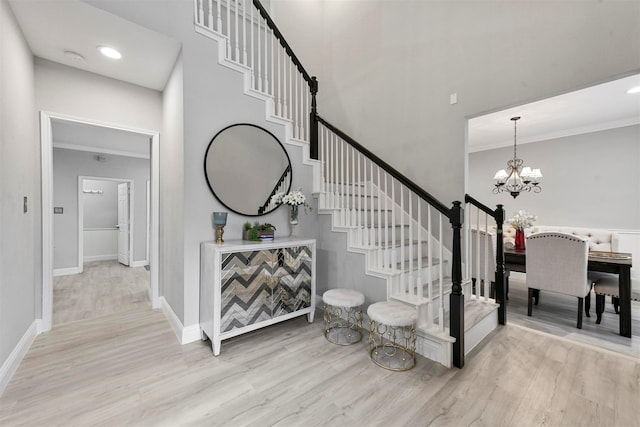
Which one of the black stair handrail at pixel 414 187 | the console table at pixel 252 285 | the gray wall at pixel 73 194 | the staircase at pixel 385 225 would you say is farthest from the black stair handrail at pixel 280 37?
the gray wall at pixel 73 194

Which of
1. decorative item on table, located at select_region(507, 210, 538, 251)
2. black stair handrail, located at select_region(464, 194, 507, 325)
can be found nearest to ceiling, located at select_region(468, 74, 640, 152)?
decorative item on table, located at select_region(507, 210, 538, 251)

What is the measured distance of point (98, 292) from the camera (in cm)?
388

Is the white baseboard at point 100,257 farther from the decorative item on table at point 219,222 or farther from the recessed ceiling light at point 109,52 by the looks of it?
the decorative item on table at point 219,222

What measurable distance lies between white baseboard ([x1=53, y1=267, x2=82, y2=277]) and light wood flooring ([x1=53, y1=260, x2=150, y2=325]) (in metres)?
0.11

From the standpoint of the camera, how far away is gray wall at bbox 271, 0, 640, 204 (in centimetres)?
221

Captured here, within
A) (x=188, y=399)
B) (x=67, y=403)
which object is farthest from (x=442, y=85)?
(x=67, y=403)

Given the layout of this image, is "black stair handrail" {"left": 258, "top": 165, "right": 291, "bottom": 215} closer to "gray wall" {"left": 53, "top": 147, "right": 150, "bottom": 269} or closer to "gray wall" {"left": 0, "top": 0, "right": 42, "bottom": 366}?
"gray wall" {"left": 0, "top": 0, "right": 42, "bottom": 366}

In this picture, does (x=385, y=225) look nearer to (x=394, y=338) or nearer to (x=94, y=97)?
(x=394, y=338)

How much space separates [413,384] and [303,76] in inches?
136

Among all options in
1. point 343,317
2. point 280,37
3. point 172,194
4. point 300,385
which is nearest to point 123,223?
point 172,194

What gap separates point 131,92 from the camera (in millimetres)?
2990

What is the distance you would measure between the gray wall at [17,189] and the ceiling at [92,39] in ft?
0.37

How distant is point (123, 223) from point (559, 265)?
313 inches

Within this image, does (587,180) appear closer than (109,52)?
No
